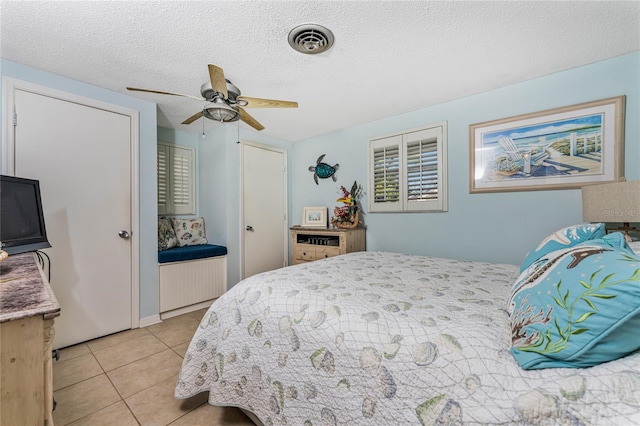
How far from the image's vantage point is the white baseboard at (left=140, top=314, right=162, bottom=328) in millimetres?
2705

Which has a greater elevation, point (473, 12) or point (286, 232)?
point (473, 12)

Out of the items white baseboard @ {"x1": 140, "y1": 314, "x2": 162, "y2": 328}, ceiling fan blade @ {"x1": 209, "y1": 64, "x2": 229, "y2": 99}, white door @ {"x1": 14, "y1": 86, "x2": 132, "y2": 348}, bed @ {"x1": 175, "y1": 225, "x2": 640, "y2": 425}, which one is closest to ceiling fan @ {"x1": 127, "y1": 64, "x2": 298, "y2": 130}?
ceiling fan blade @ {"x1": 209, "y1": 64, "x2": 229, "y2": 99}

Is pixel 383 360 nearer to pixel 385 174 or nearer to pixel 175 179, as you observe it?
pixel 385 174

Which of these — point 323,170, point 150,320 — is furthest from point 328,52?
point 150,320

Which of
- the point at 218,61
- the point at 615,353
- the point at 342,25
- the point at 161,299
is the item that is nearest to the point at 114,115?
the point at 218,61

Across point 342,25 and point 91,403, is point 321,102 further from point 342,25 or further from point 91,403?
point 91,403

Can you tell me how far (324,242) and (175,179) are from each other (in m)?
2.32

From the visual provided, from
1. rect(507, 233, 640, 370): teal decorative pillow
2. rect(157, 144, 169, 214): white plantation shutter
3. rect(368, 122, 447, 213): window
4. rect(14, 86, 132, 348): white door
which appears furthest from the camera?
rect(157, 144, 169, 214): white plantation shutter

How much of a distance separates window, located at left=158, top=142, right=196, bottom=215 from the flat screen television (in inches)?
74.0

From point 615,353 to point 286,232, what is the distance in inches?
148

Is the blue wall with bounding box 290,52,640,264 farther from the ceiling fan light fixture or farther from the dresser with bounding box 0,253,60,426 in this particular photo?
the dresser with bounding box 0,253,60,426

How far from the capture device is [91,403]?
1.60m

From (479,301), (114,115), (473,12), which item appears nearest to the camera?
(479,301)

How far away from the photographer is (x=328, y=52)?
1.89 metres
